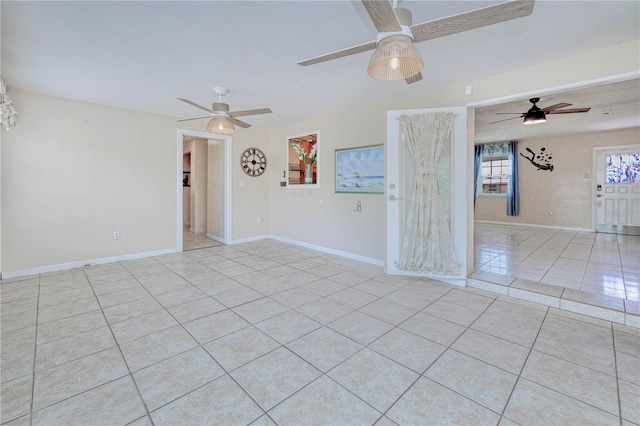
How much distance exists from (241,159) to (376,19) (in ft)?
15.1

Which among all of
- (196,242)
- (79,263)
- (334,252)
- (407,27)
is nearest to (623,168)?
(334,252)

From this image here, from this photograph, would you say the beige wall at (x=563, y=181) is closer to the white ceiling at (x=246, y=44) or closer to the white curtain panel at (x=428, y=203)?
the white ceiling at (x=246, y=44)

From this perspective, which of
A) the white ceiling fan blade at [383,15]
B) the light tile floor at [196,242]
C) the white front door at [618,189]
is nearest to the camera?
the white ceiling fan blade at [383,15]

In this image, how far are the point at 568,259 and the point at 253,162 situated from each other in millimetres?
5698

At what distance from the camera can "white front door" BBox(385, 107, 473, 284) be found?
3.29m

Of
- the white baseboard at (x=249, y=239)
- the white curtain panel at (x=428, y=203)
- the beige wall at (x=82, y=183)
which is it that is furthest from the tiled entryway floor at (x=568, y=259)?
the beige wall at (x=82, y=183)

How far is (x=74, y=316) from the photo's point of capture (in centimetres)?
253

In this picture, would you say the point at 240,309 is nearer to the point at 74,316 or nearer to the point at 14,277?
the point at 74,316

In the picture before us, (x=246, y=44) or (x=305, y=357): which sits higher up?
(x=246, y=44)

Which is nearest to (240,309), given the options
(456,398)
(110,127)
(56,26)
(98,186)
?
(456,398)

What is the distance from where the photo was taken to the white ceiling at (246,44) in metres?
1.98

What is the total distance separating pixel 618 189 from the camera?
6477 millimetres

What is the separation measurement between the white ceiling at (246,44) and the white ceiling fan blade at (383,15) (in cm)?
44

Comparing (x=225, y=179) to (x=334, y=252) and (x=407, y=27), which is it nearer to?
(x=334, y=252)
